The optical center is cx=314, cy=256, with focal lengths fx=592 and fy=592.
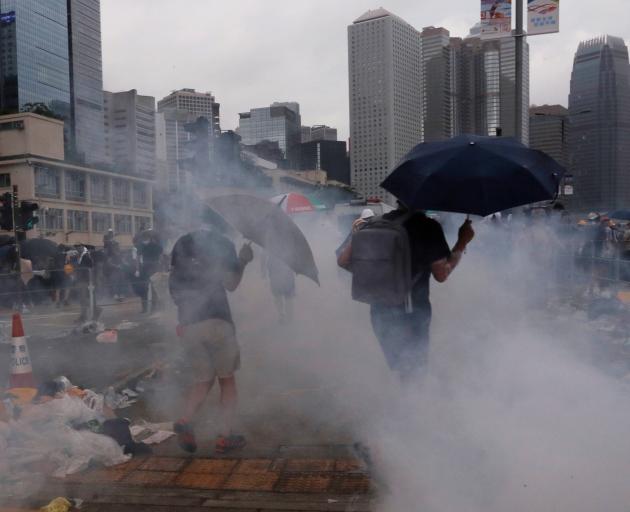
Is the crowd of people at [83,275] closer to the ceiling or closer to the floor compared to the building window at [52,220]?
closer to the floor

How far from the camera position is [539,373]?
3.74 m

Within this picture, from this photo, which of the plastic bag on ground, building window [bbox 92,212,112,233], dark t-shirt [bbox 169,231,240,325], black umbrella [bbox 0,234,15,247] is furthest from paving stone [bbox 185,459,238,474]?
black umbrella [bbox 0,234,15,247]

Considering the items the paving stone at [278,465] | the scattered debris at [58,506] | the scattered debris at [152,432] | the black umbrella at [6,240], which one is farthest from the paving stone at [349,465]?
the black umbrella at [6,240]

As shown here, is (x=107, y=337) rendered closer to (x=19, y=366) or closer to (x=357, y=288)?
(x=19, y=366)

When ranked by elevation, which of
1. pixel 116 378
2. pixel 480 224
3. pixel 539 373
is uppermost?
pixel 480 224

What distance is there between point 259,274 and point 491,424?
6.22 meters

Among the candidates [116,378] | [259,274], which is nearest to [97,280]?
A: [259,274]

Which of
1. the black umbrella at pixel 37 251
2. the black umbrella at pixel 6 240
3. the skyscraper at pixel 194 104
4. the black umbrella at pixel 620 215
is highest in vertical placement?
the skyscraper at pixel 194 104

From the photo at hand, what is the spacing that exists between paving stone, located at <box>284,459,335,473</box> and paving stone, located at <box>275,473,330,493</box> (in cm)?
6

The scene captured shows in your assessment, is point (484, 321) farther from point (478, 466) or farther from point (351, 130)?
point (351, 130)

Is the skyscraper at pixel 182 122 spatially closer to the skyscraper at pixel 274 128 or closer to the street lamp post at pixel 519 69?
the skyscraper at pixel 274 128

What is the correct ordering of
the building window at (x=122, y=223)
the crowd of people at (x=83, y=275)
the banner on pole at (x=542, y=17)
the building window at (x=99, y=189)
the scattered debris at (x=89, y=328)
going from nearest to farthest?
1. the building window at (x=99, y=189)
2. the scattered debris at (x=89, y=328)
3. the crowd of people at (x=83, y=275)
4. the building window at (x=122, y=223)
5. the banner on pole at (x=542, y=17)

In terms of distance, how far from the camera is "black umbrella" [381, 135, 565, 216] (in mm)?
3123

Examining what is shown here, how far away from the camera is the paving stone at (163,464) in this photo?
10.8 ft
